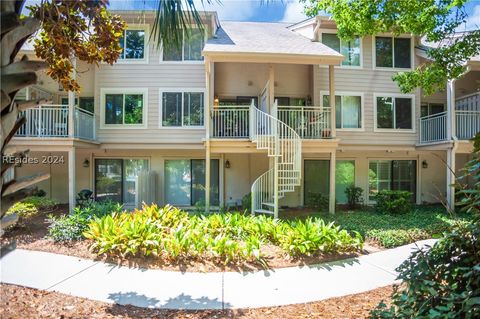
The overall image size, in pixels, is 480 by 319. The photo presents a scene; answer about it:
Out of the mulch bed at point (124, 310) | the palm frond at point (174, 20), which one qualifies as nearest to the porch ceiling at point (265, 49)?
the palm frond at point (174, 20)

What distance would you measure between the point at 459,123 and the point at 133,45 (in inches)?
529

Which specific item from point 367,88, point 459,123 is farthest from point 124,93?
point 459,123

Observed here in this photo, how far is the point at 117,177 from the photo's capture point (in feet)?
43.7

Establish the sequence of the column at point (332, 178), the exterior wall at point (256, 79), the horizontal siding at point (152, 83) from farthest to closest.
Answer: the exterior wall at point (256, 79)
the horizontal siding at point (152, 83)
the column at point (332, 178)

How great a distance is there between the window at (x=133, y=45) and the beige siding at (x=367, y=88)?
735 centimetres

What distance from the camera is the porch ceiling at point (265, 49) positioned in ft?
33.3

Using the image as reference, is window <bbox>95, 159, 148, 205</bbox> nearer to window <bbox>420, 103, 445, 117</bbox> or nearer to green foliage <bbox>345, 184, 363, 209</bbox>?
green foliage <bbox>345, 184, 363, 209</bbox>

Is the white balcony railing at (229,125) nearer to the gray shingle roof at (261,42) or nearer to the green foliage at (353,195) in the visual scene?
the gray shingle roof at (261,42)

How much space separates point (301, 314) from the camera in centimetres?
423

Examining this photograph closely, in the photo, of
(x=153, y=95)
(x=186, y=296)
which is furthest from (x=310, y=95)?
(x=186, y=296)

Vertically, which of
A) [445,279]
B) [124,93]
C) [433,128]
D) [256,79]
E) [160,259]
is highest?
[256,79]

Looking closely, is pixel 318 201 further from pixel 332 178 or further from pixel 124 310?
pixel 124 310

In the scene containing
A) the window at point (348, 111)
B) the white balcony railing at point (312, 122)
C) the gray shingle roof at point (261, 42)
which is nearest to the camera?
the gray shingle roof at point (261, 42)

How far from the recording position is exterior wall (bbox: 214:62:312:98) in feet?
43.2
